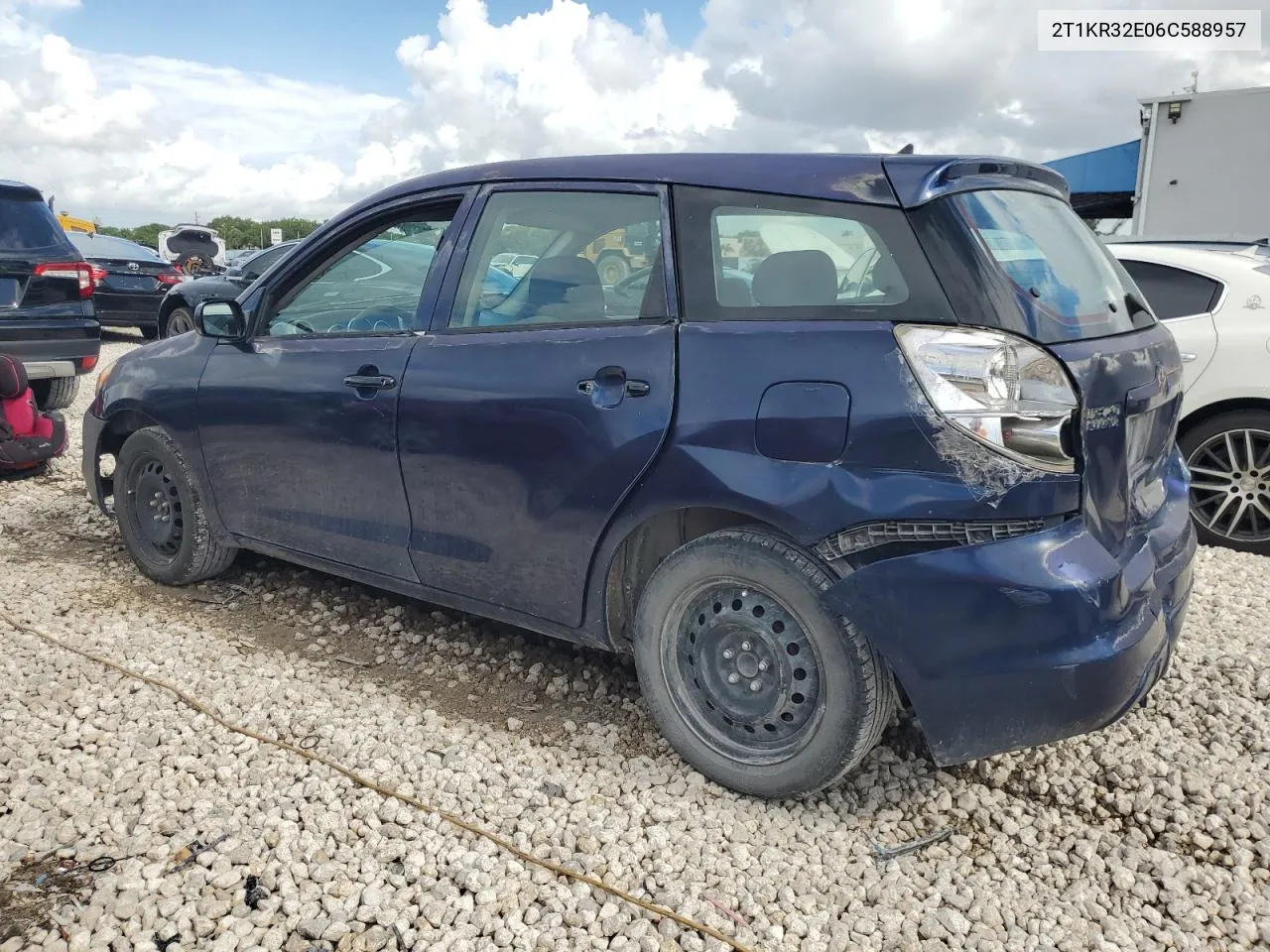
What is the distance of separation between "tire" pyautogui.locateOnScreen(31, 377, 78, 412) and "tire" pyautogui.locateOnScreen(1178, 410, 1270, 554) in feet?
25.7

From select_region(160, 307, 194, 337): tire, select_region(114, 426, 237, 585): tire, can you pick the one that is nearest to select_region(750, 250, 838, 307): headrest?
select_region(114, 426, 237, 585): tire

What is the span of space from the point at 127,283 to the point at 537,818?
13.5m

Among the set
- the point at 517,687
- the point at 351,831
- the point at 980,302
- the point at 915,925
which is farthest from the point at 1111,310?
the point at 351,831

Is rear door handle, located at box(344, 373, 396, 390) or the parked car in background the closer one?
rear door handle, located at box(344, 373, 396, 390)

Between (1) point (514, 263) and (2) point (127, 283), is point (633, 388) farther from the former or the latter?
(2) point (127, 283)

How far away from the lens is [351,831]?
2619mm

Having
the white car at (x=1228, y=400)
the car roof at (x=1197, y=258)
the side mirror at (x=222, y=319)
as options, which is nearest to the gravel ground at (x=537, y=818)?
the side mirror at (x=222, y=319)

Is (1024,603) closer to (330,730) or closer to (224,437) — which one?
(330,730)

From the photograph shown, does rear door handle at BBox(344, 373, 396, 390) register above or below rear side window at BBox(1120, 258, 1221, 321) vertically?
below

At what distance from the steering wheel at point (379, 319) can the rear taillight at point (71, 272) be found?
16.8ft

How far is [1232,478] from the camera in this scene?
5121mm

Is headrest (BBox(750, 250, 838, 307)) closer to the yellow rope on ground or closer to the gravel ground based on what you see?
the gravel ground

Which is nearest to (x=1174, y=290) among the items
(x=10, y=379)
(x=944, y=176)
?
(x=944, y=176)

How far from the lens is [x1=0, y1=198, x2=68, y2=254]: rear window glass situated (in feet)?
24.1
